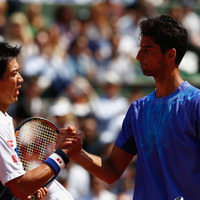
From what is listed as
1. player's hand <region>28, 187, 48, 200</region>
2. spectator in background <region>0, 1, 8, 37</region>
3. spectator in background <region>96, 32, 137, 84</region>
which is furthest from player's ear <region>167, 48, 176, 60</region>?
spectator in background <region>0, 1, 8, 37</region>

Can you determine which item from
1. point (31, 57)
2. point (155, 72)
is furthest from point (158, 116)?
point (31, 57)

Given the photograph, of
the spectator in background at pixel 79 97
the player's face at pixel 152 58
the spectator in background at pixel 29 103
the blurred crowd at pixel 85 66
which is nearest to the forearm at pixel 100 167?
the player's face at pixel 152 58

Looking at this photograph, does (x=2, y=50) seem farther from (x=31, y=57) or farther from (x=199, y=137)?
(x=31, y=57)

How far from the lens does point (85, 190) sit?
22.7 feet

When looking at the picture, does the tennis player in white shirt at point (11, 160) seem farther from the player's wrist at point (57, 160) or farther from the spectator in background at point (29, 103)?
the spectator in background at point (29, 103)

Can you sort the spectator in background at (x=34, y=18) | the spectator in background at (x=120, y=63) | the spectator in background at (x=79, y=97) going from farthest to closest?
the spectator in background at (x=34, y=18) < the spectator in background at (x=120, y=63) < the spectator in background at (x=79, y=97)

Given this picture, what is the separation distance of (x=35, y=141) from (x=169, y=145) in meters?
1.24

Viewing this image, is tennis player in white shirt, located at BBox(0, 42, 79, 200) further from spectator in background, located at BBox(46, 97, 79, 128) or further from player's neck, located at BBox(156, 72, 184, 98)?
spectator in background, located at BBox(46, 97, 79, 128)

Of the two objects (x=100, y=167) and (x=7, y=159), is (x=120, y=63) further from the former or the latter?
(x=7, y=159)

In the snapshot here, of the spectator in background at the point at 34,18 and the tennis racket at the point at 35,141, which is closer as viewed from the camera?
the tennis racket at the point at 35,141

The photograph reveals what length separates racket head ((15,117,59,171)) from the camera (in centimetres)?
369

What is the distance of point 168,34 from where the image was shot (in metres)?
3.32

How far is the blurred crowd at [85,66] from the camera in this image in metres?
7.22

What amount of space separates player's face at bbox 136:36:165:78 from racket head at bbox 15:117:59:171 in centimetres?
88
